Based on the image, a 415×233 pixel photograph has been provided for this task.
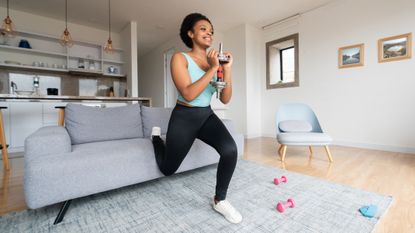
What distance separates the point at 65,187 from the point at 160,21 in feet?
14.1

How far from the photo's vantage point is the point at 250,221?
1.12 m

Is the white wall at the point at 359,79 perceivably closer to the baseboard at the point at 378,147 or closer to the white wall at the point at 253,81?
the baseboard at the point at 378,147

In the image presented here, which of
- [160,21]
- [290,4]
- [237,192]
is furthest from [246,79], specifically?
[237,192]

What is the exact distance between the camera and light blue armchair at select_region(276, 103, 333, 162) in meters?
2.35

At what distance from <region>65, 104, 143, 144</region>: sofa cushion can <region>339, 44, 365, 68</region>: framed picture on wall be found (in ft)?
11.7

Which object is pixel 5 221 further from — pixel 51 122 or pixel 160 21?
pixel 160 21

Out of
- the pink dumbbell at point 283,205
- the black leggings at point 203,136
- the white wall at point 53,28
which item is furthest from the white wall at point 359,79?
the white wall at point 53,28

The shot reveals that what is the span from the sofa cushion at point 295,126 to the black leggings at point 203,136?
1.69 metres

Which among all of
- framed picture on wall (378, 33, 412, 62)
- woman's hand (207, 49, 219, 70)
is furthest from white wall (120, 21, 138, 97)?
framed picture on wall (378, 33, 412, 62)

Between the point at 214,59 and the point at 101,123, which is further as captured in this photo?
the point at 101,123

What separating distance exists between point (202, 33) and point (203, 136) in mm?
658

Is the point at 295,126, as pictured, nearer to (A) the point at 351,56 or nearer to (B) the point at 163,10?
(A) the point at 351,56

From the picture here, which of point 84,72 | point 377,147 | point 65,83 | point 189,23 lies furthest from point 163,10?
point 377,147

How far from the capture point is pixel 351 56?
3.37 m
